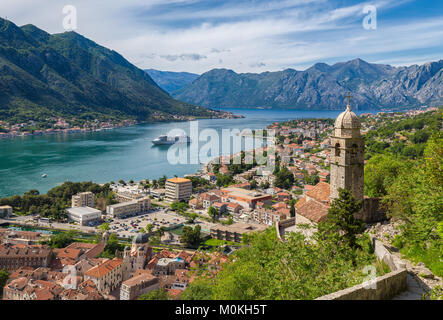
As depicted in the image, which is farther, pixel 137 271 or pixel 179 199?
pixel 179 199

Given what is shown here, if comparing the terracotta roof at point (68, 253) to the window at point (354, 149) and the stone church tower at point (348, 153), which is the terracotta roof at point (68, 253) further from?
the window at point (354, 149)

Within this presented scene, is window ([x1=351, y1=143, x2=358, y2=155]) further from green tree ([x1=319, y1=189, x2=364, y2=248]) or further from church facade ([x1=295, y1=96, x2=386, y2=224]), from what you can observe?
green tree ([x1=319, y1=189, x2=364, y2=248])

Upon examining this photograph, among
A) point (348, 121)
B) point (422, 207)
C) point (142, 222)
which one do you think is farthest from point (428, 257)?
point (142, 222)

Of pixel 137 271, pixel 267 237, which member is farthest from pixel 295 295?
pixel 137 271

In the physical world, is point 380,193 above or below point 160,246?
above
